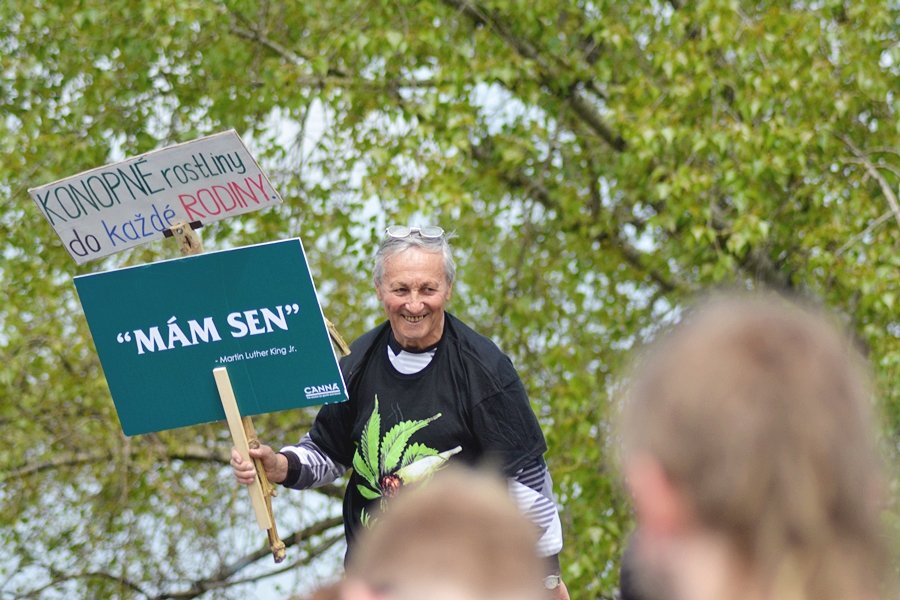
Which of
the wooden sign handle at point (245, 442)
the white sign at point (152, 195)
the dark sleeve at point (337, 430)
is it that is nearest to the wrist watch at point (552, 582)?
the dark sleeve at point (337, 430)

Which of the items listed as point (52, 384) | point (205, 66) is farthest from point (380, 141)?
point (52, 384)

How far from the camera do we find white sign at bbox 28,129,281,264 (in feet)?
10.5

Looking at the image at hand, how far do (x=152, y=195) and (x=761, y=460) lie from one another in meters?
2.37

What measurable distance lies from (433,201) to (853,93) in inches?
76.5

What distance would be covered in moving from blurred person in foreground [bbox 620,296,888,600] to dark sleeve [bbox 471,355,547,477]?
Answer: 1651mm

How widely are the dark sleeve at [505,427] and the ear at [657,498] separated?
162 centimetres

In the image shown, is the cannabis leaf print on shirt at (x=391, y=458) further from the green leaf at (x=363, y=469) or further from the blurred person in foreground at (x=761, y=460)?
the blurred person in foreground at (x=761, y=460)

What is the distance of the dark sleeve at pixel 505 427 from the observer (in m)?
2.91

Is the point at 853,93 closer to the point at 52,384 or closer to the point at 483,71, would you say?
the point at 483,71

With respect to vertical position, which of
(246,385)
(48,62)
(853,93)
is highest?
(48,62)

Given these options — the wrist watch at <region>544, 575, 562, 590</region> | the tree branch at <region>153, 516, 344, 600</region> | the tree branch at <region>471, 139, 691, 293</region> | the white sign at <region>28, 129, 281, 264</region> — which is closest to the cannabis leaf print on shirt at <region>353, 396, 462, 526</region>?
the wrist watch at <region>544, 575, 562, 590</region>

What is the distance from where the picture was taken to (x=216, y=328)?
3107 millimetres

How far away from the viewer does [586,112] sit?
254 inches

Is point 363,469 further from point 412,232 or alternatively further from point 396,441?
point 412,232
